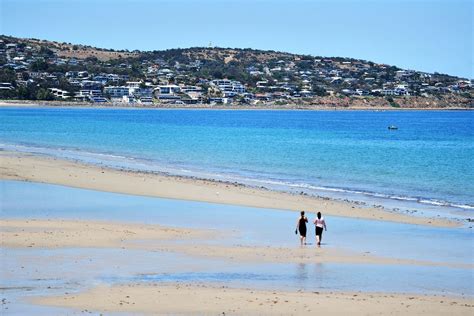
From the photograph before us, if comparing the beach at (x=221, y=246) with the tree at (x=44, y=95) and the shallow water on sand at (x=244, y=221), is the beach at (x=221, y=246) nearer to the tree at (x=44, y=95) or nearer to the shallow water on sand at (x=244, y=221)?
the shallow water on sand at (x=244, y=221)

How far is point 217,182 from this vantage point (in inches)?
1296

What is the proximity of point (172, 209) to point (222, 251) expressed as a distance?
7132mm

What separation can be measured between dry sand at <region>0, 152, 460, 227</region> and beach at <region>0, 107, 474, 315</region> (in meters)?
0.07

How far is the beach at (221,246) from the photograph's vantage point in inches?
508

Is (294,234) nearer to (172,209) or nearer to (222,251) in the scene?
(222,251)

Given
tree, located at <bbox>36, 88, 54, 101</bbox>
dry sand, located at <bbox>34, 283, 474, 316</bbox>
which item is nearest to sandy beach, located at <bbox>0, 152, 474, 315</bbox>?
dry sand, located at <bbox>34, 283, 474, 316</bbox>

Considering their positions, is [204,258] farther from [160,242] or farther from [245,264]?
[160,242]

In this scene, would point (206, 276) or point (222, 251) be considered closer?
point (206, 276)

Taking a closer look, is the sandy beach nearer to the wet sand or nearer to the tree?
the wet sand

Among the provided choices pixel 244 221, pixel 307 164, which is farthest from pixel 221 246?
pixel 307 164

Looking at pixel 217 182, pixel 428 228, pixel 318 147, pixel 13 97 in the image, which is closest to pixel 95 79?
pixel 13 97

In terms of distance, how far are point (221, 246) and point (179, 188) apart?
12232 millimetres

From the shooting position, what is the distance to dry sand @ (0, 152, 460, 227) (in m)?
24.7

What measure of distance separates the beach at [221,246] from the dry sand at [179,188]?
0.24ft
